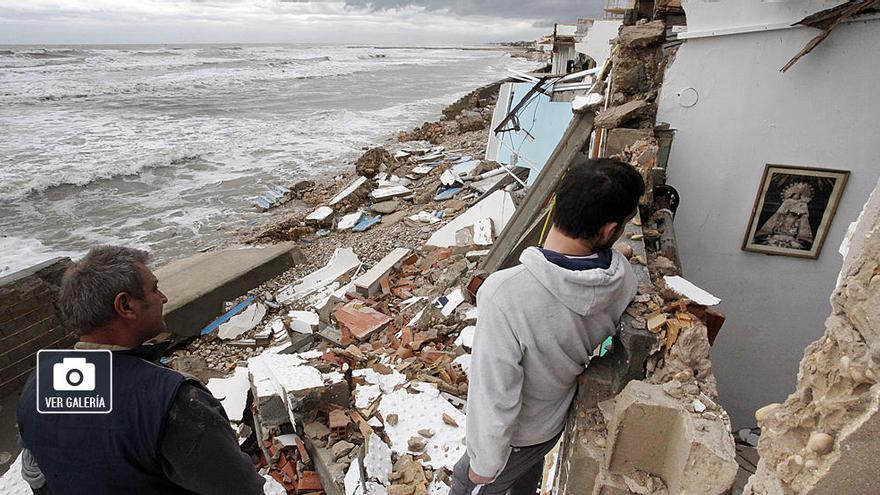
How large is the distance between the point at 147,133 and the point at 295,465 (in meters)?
19.3

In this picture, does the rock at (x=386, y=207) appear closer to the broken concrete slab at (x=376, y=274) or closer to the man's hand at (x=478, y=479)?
the broken concrete slab at (x=376, y=274)

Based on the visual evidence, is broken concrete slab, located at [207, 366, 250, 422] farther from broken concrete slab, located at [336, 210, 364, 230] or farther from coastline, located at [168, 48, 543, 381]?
broken concrete slab, located at [336, 210, 364, 230]

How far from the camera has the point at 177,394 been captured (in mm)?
1610

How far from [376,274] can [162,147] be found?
45.6 feet

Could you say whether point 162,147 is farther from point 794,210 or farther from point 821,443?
point 821,443

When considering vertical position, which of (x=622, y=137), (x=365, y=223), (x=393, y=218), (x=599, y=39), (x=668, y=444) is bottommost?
(x=365, y=223)

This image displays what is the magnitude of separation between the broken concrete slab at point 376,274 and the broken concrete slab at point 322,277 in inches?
28.4

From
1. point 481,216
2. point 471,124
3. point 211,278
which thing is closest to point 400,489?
point 481,216

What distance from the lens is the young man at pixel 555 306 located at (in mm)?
1541

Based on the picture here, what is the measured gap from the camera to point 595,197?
151 cm

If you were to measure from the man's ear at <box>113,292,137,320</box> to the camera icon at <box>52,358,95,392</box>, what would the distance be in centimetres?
19

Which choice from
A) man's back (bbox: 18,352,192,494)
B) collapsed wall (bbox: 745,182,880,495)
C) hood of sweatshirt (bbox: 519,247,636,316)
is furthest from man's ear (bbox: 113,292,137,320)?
collapsed wall (bbox: 745,182,880,495)

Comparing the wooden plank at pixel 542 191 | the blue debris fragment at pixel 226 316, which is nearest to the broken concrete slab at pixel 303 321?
the blue debris fragment at pixel 226 316

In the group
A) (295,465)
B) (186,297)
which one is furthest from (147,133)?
(295,465)
